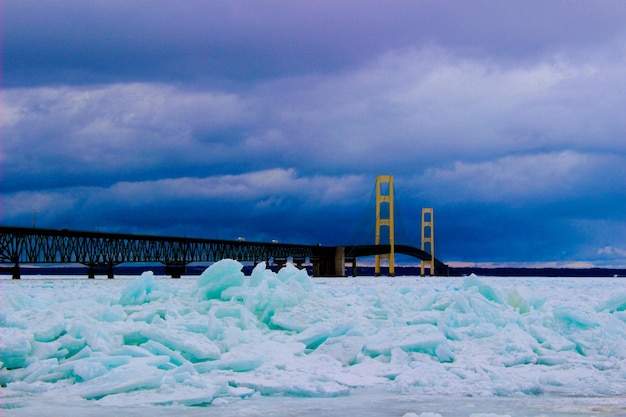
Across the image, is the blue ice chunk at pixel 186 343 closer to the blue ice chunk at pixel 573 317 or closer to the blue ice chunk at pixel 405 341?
the blue ice chunk at pixel 405 341

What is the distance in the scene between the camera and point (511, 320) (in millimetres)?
12656

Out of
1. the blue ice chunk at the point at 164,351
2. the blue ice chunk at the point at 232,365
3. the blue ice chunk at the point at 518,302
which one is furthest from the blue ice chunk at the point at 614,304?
the blue ice chunk at the point at 164,351

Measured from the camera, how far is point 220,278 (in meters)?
13.4

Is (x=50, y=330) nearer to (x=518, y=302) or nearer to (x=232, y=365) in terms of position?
(x=232, y=365)

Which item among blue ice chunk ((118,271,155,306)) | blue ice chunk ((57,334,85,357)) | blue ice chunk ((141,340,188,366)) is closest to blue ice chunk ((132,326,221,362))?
blue ice chunk ((141,340,188,366))

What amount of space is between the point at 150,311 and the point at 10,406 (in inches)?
150

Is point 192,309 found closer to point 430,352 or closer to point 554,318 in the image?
point 430,352

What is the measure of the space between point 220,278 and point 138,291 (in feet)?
4.78

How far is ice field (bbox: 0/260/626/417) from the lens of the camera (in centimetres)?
838

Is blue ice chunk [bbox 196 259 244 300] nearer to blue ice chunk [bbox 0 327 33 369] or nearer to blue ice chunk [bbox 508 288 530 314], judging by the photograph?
blue ice chunk [bbox 0 327 33 369]

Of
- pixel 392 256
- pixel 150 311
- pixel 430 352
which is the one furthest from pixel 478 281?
pixel 392 256

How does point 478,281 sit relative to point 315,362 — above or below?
above

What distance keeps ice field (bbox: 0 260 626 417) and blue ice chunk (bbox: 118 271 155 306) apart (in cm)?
3

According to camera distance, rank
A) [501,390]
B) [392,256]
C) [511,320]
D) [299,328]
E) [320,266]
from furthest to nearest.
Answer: [320,266], [392,256], [511,320], [299,328], [501,390]
